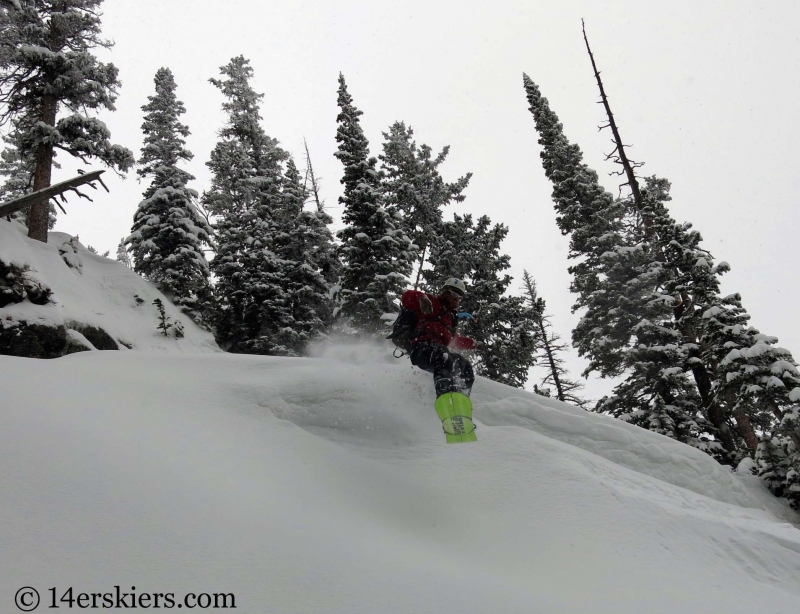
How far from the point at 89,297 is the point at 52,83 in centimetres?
848

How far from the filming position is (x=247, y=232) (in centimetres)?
2572

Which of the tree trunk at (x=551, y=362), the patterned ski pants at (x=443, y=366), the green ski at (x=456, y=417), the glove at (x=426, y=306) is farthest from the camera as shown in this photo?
the tree trunk at (x=551, y=362)

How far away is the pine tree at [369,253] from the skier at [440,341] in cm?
1138

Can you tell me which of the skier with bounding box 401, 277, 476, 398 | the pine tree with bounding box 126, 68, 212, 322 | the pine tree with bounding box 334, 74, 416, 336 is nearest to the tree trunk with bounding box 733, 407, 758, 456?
the skier with bounding box 401, 277, 476, 398

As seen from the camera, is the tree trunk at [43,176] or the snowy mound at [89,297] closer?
the snowy mound at [89,297]

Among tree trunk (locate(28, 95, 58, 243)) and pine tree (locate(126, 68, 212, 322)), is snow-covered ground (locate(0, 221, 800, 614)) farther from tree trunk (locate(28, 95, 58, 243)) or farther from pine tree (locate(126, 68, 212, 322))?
pine tree (locate(126, 68, 212, 322))

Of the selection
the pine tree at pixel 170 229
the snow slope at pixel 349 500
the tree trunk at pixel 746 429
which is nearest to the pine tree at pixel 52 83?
the pine tree at pixel 170 229

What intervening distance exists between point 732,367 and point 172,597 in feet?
37.5

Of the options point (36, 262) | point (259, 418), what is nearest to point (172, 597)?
point (259, 418)

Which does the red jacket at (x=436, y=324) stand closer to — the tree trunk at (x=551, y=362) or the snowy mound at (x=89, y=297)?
the snowy mound at (x=89, y=297)

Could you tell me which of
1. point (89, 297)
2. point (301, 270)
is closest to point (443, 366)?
point (89, 297)

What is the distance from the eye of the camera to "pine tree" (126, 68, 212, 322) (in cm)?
2195

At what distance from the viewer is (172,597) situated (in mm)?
2670

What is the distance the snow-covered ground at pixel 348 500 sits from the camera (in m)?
3.03
